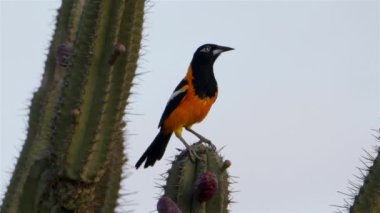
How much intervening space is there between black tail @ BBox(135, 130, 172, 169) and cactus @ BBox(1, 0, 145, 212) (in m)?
2.45

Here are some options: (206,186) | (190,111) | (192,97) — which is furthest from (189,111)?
(206,186)

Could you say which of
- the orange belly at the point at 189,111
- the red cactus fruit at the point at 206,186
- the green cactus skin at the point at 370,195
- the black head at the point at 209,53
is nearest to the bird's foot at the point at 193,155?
the red cactus fruit at the point at 206,186

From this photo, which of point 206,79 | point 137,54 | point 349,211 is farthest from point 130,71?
point 206,79

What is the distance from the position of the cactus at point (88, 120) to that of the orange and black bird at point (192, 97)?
235cm

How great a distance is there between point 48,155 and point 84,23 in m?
0.64

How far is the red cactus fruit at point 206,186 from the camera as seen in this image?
3.72 metres

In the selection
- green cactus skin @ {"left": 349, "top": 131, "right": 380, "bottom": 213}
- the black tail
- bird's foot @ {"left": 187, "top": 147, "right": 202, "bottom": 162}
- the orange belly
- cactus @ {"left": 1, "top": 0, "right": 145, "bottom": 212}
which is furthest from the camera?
the black tail

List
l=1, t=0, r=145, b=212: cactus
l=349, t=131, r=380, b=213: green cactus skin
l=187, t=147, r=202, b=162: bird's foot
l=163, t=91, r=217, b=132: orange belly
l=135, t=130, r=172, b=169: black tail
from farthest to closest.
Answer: l=135, t=130, r=172, b=169: black tail → l=163, t=91, r=217, b=132: orange belly → l=187, t=147, r=202, b=162: bird's foot → l=349, t=131, r=380, b=213: green cactus skin → l=1, t=0, r=145, b=212: cactus

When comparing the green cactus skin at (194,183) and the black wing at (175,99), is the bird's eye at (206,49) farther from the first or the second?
the green cactus skin at (194,183)

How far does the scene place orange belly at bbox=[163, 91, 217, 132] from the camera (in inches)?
232

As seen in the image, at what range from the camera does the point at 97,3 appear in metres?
3.37

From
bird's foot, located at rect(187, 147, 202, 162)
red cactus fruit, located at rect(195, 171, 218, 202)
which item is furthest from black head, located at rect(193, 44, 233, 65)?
red cactus fruit, located at rect(195, 171, 218, 202)

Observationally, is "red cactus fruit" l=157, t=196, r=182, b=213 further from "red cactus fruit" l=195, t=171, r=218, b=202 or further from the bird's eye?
the bird's eye

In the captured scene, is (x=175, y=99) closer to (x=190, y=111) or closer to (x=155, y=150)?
(x=190, y=111)
